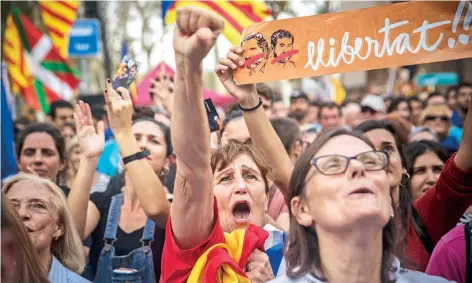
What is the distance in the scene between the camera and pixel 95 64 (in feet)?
148

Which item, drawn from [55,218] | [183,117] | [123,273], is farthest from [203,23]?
[123,273]

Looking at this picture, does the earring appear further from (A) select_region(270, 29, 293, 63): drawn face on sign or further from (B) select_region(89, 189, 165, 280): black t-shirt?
(A) select_region(270, 29, 293, 63): drawn face on sign

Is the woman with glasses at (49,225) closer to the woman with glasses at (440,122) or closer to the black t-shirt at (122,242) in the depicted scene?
the black t-shirt at (122,242)

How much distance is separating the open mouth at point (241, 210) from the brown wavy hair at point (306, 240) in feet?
2.43

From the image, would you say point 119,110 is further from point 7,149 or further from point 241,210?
point 7,149

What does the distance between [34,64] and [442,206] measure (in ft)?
33.4

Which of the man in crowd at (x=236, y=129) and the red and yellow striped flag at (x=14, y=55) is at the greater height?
the red and yellow striped flag at (x=14, y=55)

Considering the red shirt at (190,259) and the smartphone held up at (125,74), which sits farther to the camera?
the smartphone held up at (125,74)

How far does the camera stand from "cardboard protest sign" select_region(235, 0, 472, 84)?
3.16 meters

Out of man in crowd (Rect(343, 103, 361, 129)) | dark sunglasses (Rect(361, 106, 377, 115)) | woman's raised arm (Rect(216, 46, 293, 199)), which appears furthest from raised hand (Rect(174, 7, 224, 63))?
man in crowd (Rect(343, 103, 361, 129))

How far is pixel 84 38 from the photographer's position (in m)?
16.7

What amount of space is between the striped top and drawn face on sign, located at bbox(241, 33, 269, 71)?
132 centimetres

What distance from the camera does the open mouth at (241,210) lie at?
3535mm

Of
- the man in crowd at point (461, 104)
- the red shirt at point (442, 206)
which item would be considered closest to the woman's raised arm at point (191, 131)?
the red shirt at point (442, 206)
